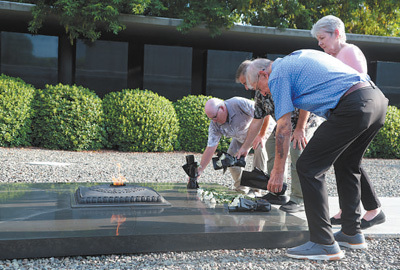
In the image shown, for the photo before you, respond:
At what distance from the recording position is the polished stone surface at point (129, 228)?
104 inches

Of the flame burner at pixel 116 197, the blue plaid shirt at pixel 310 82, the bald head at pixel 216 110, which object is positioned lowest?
the flame burner at pixel 116 197

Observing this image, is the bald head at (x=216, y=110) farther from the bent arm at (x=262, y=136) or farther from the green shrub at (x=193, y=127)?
the green shrub at (x=193, y=127)

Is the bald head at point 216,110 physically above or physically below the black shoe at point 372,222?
above

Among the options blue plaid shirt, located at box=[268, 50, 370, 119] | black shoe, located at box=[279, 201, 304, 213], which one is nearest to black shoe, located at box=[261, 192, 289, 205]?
black shoe, located at box=[279, 201, 304, 213]

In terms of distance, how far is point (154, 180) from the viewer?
634 cm

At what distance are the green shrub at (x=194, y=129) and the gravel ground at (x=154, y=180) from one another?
0.47 meters

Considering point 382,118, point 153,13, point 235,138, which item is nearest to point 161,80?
point 153,13

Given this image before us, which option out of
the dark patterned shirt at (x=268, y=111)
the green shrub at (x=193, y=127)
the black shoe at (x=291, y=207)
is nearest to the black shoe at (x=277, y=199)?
the black shoe at (x=291, y=207)

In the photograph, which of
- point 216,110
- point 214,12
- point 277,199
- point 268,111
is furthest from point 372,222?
point 214,12

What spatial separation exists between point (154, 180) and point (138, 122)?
10.9 ft

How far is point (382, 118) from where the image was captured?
2814 mm

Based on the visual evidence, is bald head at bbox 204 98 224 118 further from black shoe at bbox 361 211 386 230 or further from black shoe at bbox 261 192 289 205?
black shoe at bbox 361 211 386 230

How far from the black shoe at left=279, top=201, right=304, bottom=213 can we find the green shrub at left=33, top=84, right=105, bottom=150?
6.18 m

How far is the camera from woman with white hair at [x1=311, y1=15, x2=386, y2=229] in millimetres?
3355
